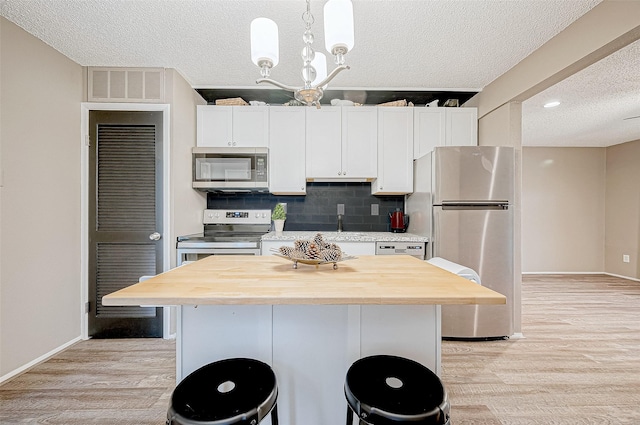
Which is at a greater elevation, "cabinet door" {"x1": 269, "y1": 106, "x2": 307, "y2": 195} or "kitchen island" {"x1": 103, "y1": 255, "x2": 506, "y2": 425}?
"cabinet door" {"x1": 269, "y1": 106, "x2": 307, "y2": 195}

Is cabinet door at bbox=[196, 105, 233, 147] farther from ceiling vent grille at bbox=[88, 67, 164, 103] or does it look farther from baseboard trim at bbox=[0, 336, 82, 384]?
baseboard trim at bbox=[0, 336, 82, 384]

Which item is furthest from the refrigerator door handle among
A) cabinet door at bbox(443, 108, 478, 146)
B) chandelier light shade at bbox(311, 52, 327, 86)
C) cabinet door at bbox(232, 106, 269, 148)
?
cabinet door at bbox(232, 106, 269, 148)

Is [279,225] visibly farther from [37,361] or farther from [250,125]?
[37,361]

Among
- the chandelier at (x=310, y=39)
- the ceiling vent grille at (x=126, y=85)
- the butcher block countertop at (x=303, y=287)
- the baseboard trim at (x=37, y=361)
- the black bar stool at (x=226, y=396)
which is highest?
the ceiling vent grille at (x=126, y=85)

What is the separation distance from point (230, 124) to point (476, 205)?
2.57 m

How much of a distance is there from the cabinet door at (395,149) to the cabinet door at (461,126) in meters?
0.42

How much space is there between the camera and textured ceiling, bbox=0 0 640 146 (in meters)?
1.83

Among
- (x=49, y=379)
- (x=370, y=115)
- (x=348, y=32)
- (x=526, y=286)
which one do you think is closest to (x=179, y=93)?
(x=370, y=115)

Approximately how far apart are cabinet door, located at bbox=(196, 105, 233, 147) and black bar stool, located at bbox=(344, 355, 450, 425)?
2.64 m

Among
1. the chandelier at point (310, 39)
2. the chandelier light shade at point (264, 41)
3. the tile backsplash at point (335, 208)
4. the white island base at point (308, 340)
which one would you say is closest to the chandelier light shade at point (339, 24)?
the chandelier at point (310, 39)

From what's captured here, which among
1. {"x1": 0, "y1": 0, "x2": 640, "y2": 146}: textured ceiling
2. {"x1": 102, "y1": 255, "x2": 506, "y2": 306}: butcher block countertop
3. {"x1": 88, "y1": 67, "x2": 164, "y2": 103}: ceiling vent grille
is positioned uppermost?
{"x1": 0, "y1": 0, "x2": 640, "y2": 146}: textured ceiling

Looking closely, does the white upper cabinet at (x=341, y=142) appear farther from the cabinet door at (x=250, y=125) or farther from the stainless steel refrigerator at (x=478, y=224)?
the stainless steel refrigerator at (x=478, y=224)

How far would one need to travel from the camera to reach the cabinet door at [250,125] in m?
3.02

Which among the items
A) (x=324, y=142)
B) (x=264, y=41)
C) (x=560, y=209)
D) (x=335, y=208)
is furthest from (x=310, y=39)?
(x=560, y=209)
